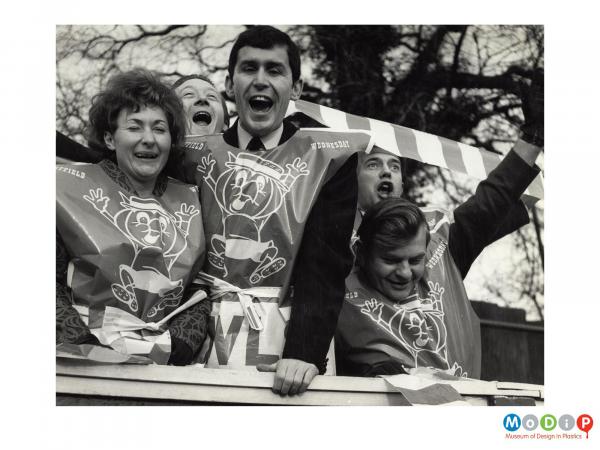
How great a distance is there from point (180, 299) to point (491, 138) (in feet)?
8.89

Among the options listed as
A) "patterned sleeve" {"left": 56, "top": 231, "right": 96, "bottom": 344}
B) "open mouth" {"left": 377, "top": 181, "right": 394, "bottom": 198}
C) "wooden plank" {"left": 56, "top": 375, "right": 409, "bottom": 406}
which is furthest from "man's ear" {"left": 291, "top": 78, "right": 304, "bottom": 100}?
"wooden plank" {"left": 56, "top": 375, "right": 409, "bottom": 406}

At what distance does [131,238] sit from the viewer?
2.67m

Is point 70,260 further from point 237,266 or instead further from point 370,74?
point 370,74

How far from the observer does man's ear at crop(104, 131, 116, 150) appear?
9.34 feet

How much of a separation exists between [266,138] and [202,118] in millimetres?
638

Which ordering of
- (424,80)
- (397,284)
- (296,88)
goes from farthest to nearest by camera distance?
(424,80) → (397,284) → (296,88)

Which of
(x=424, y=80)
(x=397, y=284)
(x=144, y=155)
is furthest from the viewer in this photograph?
(x=424, y=80)

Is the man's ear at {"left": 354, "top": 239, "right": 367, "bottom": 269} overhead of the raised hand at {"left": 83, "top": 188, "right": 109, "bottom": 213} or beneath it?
beneath

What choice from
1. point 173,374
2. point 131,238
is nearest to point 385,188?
point 131,238
